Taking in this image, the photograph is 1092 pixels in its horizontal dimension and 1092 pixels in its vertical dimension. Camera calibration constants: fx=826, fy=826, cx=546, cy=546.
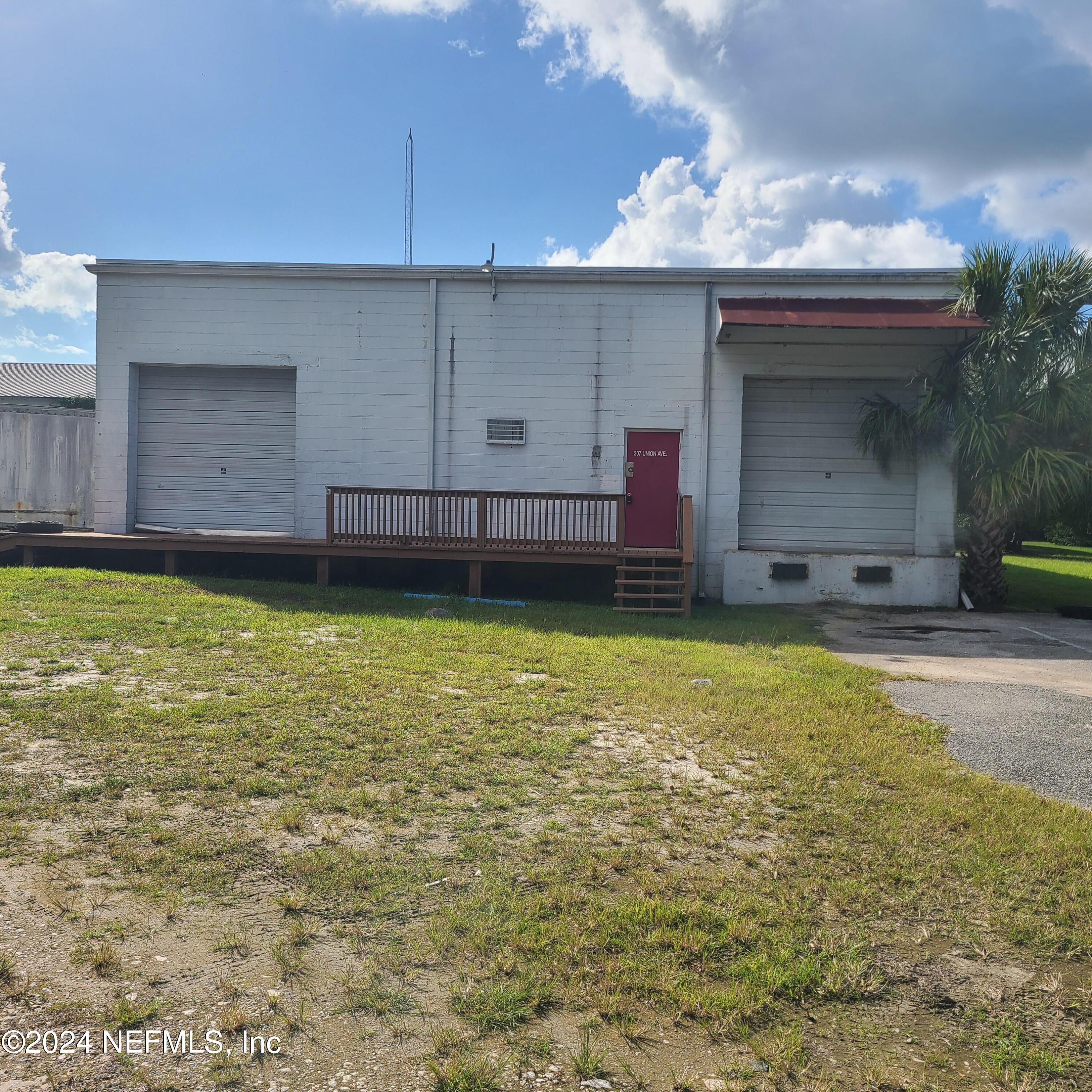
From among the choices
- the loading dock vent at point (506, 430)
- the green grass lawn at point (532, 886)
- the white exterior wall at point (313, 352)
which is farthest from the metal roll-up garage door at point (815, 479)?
the green grass lawn at point (532, 886)

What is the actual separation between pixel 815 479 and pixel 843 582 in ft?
5.56

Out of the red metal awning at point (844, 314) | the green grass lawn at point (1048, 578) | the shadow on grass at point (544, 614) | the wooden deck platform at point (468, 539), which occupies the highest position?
Answer: the red metal awning at point (844, 314)

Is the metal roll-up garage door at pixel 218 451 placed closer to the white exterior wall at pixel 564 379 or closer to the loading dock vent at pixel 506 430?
the white exterior wall at pixel 564 379

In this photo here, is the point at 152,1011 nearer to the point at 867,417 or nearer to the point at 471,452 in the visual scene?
the point at 471,452

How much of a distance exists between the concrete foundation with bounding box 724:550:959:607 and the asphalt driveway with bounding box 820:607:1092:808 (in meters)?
0.52

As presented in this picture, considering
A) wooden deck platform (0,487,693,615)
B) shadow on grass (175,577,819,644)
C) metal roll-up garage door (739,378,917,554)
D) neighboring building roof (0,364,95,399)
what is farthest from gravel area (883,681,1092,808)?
neighboring building roof (0,364,95,399)

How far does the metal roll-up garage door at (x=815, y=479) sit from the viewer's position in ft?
42.3

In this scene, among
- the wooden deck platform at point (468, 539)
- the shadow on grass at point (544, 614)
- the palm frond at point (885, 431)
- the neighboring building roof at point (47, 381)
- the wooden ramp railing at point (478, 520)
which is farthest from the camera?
the neighboring building roof at point (47, 381)

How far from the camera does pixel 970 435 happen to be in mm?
11539

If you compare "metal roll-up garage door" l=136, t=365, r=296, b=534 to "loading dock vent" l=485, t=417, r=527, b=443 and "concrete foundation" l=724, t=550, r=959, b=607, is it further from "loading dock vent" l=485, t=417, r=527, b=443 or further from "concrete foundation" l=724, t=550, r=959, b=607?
"concrete foundation" l=724, t=550, r=959, b=607

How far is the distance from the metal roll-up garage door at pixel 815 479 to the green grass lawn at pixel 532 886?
726cm

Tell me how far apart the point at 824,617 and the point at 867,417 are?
3.40 meters

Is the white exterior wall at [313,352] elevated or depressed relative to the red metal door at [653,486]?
elevated

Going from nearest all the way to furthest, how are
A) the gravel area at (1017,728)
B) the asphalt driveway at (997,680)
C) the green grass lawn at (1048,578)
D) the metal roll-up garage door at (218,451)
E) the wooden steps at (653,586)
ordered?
the gravel area at (1017,728)
the asphalt driveway at (997,680)
the wooden steps at (653,586)
the metal roll-up garage door at (218,451)
the green grass lawn at (1048,578)
